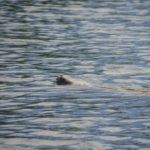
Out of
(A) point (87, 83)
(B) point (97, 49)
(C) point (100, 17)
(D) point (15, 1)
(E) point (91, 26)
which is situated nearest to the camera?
(A) point (87, 83)

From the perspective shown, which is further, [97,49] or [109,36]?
[109,36]

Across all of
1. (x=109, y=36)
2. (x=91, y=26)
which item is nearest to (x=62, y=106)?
(x=109, y=36)

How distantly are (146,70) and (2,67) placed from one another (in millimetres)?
5554

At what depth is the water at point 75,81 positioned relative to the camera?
16.0 metres

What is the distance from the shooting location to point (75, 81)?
23.0m

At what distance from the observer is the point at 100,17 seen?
144 feet

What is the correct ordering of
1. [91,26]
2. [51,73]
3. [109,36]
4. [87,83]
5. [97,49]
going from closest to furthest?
[87,83]
[51,73]
[97,49]
[109,36]
[91,26]

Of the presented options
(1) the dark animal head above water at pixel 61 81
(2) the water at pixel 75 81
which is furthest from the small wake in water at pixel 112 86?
(1) the dark animal head above water at pixel 61 81

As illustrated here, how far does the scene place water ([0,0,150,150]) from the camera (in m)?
16.0

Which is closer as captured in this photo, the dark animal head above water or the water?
the water

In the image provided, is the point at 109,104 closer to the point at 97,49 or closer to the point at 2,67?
the point at 2,67

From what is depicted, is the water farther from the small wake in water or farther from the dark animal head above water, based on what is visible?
the dark animal head above water

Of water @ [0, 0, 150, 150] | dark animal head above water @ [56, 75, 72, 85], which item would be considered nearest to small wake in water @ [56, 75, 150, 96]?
water @ [0, 0, 150, 150]

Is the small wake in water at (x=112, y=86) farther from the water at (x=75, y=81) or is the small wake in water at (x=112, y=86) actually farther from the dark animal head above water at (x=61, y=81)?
the dark animal head above water at (x=61, y=81)
